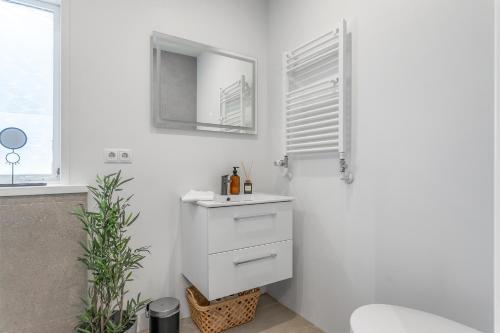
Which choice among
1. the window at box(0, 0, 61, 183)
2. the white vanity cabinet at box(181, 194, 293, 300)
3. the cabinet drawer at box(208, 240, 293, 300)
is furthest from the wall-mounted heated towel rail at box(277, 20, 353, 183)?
the window at box(0, 0, 61, 183)

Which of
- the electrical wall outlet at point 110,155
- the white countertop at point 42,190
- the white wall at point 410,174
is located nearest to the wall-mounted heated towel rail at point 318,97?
the white wall at point 410,174

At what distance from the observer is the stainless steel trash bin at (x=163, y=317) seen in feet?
5.00

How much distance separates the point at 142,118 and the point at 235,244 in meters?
1.03

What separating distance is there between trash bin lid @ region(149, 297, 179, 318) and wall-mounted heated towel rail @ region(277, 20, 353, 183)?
1.22 metres

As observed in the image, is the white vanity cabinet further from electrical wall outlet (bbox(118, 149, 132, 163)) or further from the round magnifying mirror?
the round magnifying mirror

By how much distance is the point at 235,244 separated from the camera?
156 cm

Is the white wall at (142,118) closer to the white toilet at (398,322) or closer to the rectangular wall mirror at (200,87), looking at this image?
the rectangular wall mirror at (200,87)

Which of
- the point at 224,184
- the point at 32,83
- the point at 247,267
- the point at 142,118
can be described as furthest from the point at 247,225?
the point at 32,83

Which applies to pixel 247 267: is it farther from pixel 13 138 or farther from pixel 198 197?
pixel 13 138

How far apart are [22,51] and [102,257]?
1.29 m

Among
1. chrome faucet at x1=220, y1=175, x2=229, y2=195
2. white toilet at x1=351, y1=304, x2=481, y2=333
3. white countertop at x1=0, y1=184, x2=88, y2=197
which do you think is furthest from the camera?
chrome faucet at x1=220, y1=175, x2=229, y2=195

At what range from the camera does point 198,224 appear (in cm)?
160

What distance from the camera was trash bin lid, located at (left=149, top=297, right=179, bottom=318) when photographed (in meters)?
1.53

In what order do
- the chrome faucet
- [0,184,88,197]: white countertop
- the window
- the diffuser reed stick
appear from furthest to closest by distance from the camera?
the diffuser reed stick → the chrome faucet → the window → [0,184,88,197]: white countertop
